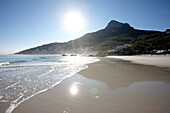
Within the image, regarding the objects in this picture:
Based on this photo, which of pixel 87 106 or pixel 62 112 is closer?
pixel 62 112


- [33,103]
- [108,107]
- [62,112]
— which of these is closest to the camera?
[62,112]

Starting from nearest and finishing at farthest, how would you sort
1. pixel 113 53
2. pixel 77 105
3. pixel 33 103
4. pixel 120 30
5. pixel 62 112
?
pixel 62 112 → pixel 77 105 → pixel 33 103 → pixel 113 53 → pixel 120 30

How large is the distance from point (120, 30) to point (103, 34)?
40526 mm

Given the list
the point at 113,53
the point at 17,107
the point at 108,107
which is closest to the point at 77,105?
the point at 108,107

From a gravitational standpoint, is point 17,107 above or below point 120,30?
below

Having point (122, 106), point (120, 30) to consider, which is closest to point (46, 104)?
point (122, 106)

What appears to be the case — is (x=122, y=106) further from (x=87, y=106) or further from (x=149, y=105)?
Answer: (x=87, y=106)

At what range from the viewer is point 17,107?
3.46 meters

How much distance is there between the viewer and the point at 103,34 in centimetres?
19988

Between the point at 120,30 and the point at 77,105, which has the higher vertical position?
the point at 120,30

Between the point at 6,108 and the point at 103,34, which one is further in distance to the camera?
the point at 103,34

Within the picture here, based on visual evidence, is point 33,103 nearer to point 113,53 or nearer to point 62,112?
point 62,112

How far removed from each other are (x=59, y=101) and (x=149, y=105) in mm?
3856

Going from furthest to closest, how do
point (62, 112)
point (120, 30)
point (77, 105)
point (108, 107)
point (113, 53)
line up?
point (120, 30)
point (113, 53)
point (77, 105)
point (108, 107)
point (62, 112)
